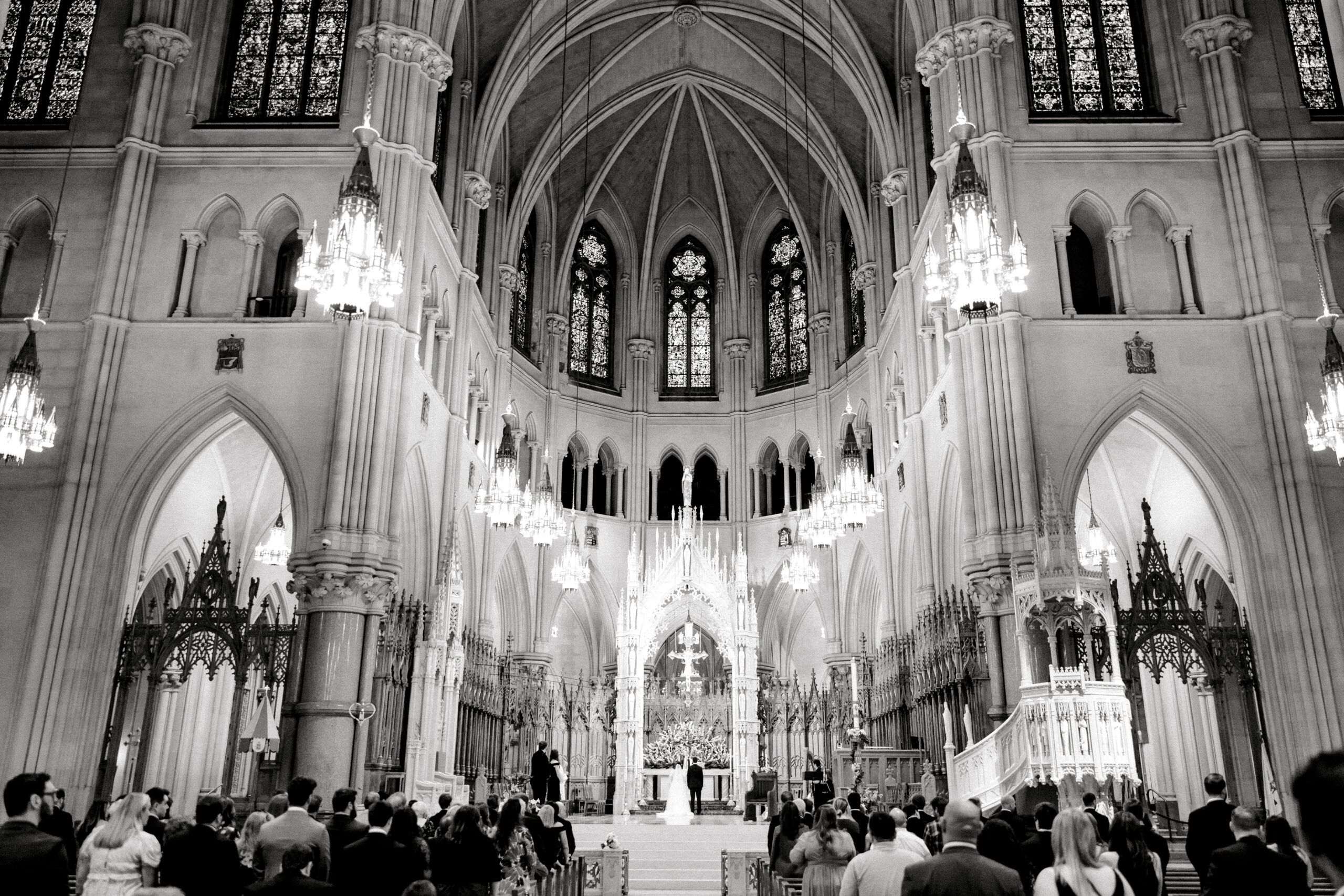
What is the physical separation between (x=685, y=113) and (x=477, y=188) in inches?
463

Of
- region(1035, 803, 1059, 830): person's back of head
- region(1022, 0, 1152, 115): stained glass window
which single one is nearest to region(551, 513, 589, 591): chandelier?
region(1022, 0, 1152, 115): stained glass window

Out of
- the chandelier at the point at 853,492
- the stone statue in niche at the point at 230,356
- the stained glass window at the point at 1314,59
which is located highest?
the stained glass window at the point at 1314,59

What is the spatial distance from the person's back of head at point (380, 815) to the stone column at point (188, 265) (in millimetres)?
17563

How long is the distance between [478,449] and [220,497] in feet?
24.3

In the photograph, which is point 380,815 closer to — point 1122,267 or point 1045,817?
point 1045,817

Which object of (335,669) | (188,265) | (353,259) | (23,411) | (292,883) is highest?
(188,265)

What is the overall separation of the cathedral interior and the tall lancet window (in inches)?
353

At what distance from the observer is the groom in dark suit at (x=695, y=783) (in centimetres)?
2797

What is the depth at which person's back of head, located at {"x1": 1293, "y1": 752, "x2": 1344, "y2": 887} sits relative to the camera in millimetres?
2537

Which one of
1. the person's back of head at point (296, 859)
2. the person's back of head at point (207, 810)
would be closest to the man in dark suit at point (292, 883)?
the person's back of head at point (296, 859)

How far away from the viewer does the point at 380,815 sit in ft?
24.8

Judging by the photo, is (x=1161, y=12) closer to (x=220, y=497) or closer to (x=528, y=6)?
(x=528, y=6)

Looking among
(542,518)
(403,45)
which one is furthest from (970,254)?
(403,45)

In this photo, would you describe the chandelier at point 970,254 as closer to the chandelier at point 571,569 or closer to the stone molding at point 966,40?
the stone molding at point 966,40
